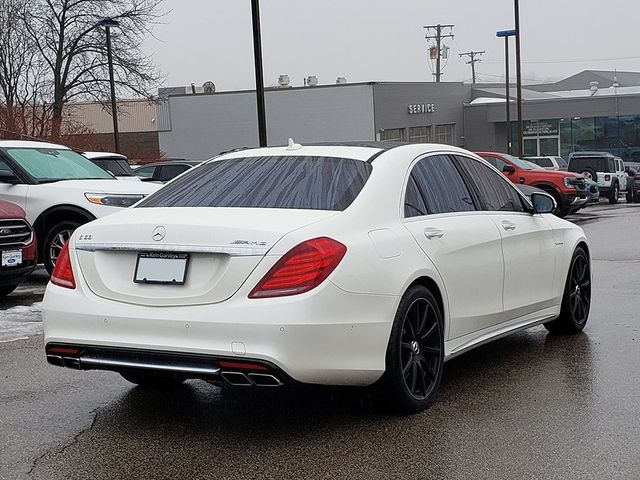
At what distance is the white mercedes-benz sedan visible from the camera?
16.1 feet

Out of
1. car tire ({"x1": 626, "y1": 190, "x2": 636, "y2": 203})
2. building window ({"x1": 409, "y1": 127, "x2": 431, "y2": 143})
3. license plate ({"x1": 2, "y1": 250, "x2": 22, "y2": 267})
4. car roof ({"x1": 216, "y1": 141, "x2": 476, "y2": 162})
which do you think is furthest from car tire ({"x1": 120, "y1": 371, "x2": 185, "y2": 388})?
building window ({"x1": 409, "y1": 127, "x2": 431, "y2": 143})

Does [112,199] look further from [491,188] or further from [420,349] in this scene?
[420,349]

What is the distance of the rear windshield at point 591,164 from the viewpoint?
34312 millimetres

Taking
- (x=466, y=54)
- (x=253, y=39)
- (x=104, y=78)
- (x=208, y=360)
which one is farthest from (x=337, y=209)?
(x=466, y=54)

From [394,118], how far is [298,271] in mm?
50136

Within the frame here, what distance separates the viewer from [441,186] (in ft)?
20.9

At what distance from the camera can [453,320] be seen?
19.8 feet

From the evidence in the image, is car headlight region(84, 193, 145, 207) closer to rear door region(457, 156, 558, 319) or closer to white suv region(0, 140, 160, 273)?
white suv region(0, 140, 160, 273)

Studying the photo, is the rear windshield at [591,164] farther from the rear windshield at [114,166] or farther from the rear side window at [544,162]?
the rear windshield at [114,166]

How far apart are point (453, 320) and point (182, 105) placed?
2073 inches

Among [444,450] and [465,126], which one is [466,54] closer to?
[465,126]

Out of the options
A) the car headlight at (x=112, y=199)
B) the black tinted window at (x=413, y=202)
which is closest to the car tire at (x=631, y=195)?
the car headlight at (x=112, y=199)

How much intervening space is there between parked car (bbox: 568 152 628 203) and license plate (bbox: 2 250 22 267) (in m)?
25.7

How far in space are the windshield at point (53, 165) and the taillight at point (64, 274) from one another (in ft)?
22.4
